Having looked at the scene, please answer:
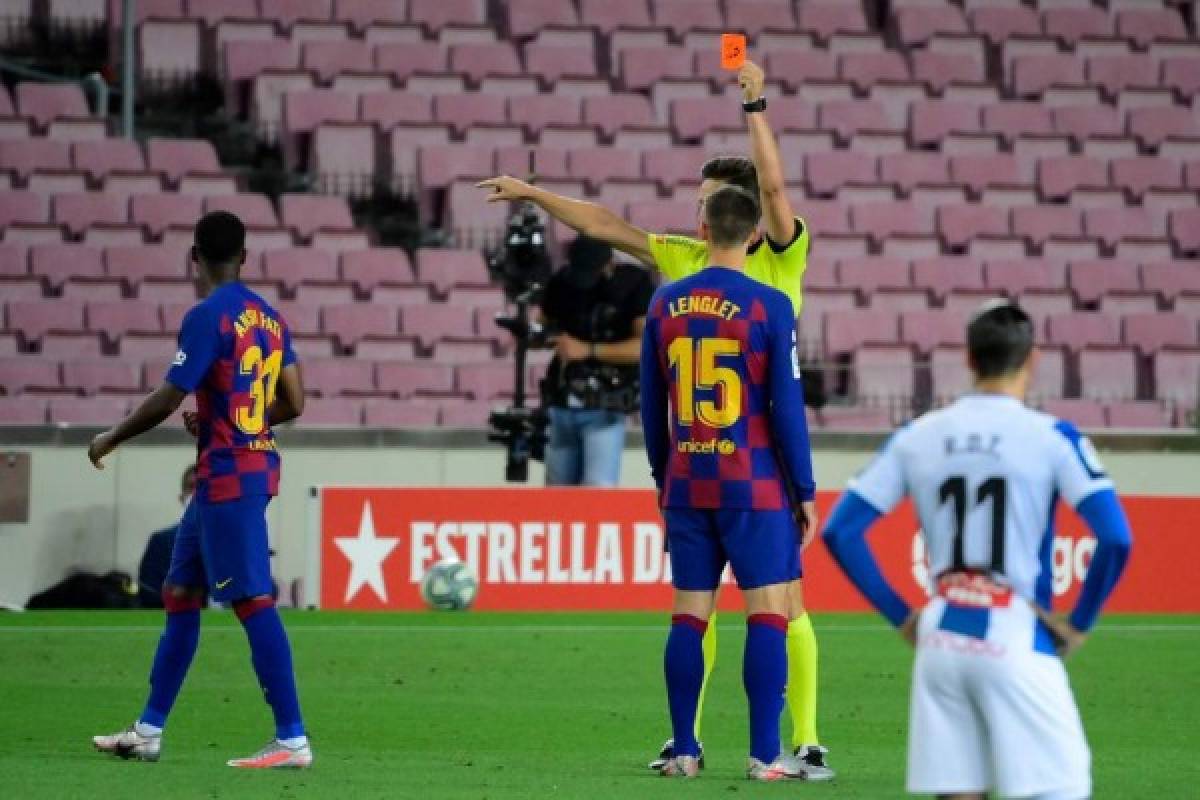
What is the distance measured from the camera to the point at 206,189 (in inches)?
826

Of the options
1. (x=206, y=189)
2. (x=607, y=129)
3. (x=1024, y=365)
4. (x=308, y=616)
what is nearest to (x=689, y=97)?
(x=607, y=129)

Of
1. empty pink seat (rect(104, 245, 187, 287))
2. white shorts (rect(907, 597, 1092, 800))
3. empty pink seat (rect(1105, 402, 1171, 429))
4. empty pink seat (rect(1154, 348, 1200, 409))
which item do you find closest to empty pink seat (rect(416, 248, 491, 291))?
empty pink seat (rect(104, 245, 187, 287))

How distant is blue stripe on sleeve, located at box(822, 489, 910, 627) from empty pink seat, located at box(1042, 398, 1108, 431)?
13809mm

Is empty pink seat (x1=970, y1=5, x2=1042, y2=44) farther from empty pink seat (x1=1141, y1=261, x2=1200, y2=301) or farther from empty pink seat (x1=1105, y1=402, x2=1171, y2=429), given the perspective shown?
empty pink seat (x1=1105, y1=402, x2=1171, y2=429)

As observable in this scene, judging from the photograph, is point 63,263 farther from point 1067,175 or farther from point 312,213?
point 1067,175

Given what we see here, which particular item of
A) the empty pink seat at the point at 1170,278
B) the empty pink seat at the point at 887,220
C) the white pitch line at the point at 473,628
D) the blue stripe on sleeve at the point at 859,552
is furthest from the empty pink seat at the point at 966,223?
the blue stripe on sleeve at the point at 859,552

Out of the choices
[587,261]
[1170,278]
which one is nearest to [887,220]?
[1170,278]

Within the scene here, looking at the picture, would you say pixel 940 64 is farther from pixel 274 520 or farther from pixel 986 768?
pixel 986 768

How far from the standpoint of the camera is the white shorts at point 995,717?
470 centimetres

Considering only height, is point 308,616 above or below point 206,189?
below

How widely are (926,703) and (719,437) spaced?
2554 millimetres

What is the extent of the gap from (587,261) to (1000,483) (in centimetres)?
880

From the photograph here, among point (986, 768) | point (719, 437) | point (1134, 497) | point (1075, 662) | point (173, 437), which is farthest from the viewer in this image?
point (173, 437)

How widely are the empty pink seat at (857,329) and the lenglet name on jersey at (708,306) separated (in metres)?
12.7
